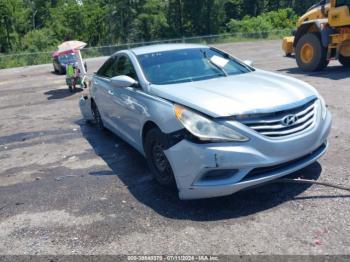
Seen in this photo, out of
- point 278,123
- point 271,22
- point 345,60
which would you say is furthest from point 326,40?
point 271,22

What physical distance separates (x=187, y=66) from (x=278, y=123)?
6.07 ft

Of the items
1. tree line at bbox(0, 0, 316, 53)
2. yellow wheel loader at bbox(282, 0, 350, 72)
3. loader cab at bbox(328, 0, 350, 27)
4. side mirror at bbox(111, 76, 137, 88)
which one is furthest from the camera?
tree line at bbox(0, 0, 316, 53)

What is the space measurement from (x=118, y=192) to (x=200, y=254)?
1.68m

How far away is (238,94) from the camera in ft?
14.0

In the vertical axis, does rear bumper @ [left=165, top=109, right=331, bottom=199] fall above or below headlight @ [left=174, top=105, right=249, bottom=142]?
below

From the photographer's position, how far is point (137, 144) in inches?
209

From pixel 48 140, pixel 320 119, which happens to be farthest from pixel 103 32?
pixel 320 119

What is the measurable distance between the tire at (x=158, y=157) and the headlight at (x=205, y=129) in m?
0.36

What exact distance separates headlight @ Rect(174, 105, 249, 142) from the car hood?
0.09 meters

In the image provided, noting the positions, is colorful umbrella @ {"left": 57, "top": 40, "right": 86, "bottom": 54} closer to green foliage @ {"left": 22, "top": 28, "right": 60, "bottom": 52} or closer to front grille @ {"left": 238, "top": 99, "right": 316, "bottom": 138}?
front grille @ {"left": 238, "top": 99, "right": 316, "bottom": 138}

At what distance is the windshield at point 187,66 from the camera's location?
17.1 feet

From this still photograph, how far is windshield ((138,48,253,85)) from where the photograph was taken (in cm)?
521

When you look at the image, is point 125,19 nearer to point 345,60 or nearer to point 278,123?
point 345,60

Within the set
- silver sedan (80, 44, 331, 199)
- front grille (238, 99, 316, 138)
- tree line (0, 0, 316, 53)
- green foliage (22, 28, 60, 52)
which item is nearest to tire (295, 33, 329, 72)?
silver sedan (80, 44, 331, 199)
